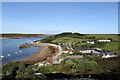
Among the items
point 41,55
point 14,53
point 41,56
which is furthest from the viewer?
point 14,53

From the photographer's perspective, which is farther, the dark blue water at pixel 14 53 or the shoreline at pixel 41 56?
the dark blue water at pixel 14 53

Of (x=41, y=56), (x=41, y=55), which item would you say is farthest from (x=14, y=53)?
(x=41, y=56)

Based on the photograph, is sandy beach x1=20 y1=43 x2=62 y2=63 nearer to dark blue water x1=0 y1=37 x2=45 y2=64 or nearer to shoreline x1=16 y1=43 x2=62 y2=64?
shoreline x1=16 y1=43 x2=62 y2=64

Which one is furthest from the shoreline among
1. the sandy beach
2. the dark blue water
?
the dark blue water

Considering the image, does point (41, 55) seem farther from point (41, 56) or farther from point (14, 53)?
point (14, 53)

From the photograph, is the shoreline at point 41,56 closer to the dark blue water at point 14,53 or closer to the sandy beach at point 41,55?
the sandy beach at point 41,55

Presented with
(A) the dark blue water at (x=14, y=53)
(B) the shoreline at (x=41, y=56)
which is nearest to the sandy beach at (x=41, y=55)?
(B) the shoreline at (x=41, y=56)

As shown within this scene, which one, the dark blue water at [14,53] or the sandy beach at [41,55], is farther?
the dark blue water at [14,53]

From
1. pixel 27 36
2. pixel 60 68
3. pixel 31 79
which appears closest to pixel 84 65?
pixel 60 68

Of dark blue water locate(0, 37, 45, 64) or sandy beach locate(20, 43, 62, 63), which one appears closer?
sandy beach locate(20, 43, 62, 63)

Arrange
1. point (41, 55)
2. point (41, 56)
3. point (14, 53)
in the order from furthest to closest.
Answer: point (14, 53)
point (41, 55)
point (41, 56)

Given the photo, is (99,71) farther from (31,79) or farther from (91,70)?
(31,79)
